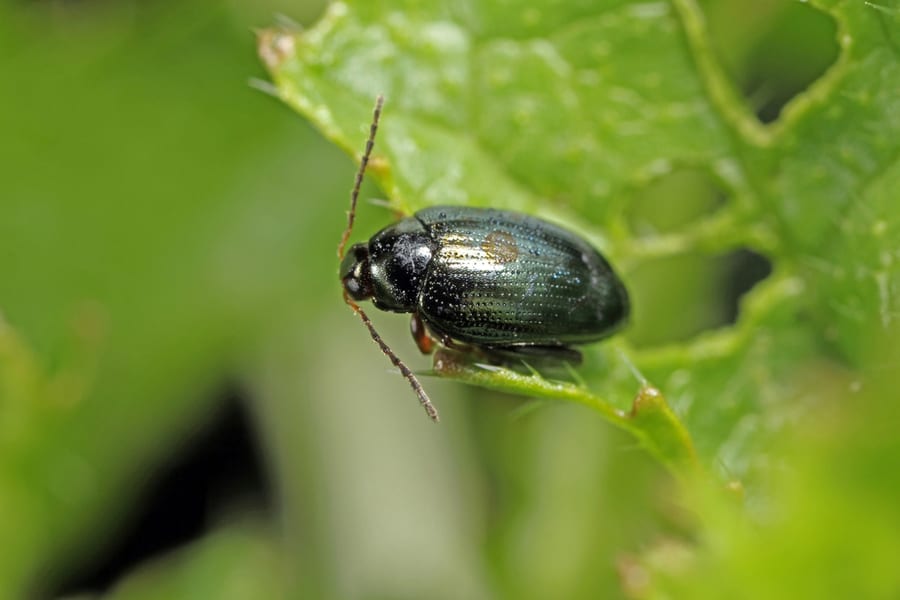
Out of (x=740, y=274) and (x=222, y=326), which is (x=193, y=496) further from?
(x=740, y=274)

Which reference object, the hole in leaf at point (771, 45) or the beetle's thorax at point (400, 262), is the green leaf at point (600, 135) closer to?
the beetle's thorax at point (400, 262)

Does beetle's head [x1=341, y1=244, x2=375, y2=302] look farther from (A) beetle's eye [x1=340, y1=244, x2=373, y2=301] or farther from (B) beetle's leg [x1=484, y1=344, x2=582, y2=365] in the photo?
(B) beetle's leg [x1=484, y1=344, x2=582, y2=365]

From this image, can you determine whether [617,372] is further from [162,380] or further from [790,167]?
[162,380]

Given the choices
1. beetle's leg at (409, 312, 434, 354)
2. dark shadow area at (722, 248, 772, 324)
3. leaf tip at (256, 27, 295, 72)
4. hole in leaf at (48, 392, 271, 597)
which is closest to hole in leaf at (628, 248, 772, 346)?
dark shadow area at (722, 248, 772, 324)

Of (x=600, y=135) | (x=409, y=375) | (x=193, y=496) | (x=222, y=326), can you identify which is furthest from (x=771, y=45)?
(x=193, y=496)

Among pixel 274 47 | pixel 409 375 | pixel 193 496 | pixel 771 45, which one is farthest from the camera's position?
pixel 193 496

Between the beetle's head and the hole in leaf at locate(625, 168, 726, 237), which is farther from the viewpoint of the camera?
the hole in leaf at locate(625, 168, 726, 237)
